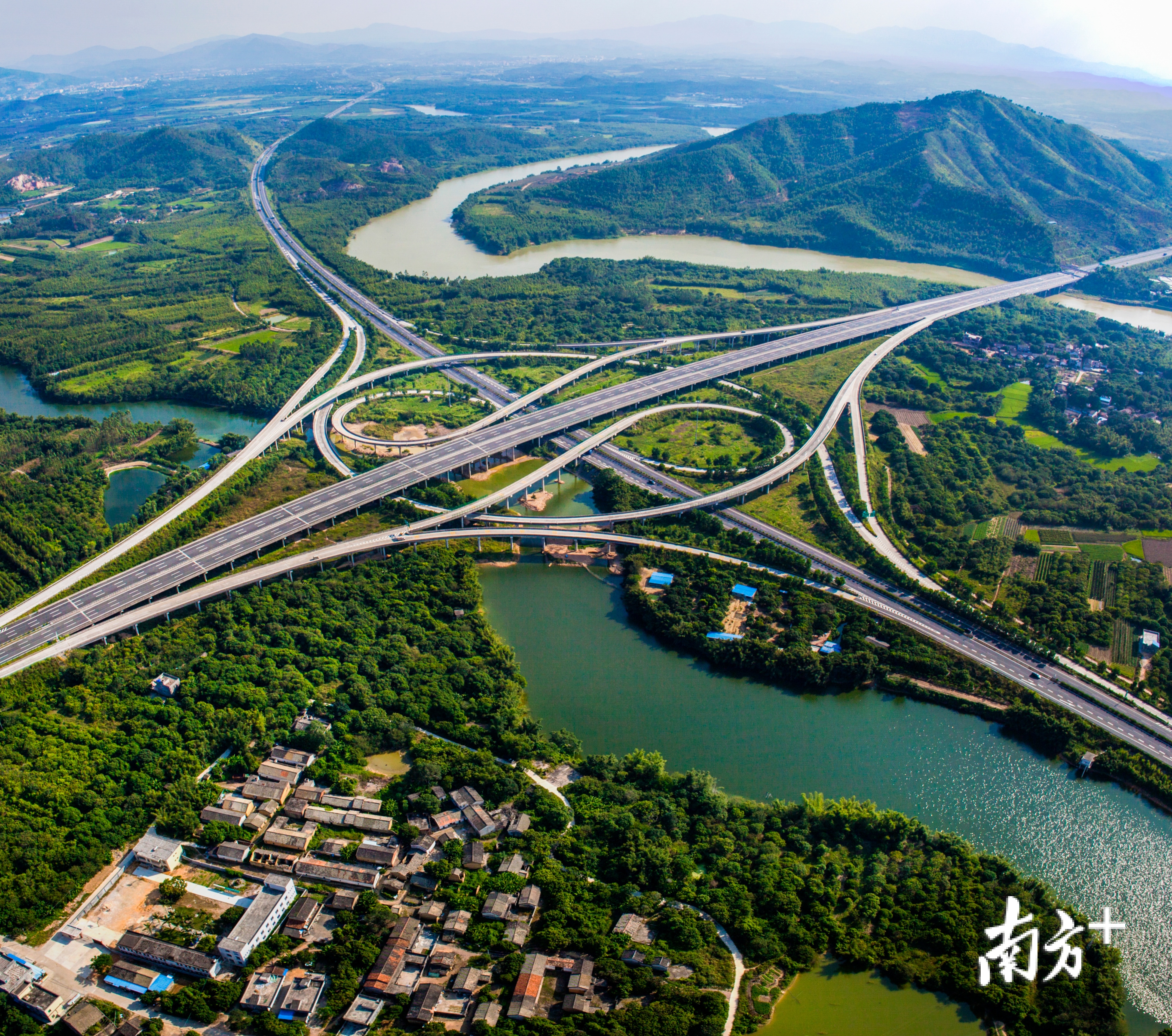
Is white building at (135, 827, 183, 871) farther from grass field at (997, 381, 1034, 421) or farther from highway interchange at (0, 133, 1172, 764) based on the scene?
grass field at (997, 381, 1034, 421)

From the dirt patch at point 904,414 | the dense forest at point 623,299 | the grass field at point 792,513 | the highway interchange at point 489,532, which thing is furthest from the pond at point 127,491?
the dirt patch at point 904,414

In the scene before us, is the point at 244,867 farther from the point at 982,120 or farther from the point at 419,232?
the point at 982,120

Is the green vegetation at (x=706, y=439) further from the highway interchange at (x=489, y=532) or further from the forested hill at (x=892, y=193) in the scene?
the forested hill at (x=892, y=193)

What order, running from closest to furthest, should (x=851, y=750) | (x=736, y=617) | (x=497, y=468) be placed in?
(x=851, y=750) < (x=736, y=617) < (x=497, y=468)

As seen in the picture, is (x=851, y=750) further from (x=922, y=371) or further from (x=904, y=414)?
(x=922, y=371)

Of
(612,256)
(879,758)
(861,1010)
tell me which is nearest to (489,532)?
(879,758)
